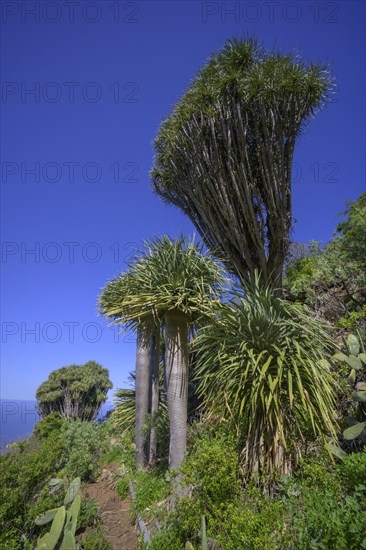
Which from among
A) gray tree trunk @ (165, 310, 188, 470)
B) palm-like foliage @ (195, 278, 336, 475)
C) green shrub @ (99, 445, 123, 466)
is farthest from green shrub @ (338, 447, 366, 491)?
green shrub @ (99, 445, 123, 466)

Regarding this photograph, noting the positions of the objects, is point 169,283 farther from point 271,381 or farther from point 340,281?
point 340,281

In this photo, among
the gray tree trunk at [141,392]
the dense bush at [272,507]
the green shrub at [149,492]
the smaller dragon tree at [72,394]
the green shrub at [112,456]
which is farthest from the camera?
the smaller dragon tree at [72,394]

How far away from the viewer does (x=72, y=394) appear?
18359 millimetres

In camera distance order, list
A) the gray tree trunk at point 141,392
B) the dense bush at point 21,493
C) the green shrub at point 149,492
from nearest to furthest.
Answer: the dense bush at point 21,493 → the green shrub at point 149,492 → the gray tree trunk at point 141,392

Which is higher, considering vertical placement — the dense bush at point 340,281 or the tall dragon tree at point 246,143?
the tall dragon tree at point 246,143

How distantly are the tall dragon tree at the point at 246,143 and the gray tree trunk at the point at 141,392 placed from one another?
2790mm

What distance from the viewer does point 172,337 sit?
5.37 m

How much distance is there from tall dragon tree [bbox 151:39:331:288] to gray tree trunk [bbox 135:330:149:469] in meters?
2.79

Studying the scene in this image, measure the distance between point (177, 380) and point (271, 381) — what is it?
5.96ft

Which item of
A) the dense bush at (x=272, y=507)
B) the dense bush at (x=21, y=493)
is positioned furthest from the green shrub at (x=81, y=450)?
the dense bush at (x=272, y=507)

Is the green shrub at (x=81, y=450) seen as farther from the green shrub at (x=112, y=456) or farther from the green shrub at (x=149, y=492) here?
the green shrub at (x=149, y=492)

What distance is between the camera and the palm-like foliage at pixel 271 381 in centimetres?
383

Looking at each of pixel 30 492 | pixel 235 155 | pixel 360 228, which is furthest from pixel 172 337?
pixel 360 228

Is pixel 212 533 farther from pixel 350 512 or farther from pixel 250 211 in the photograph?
pixel 250 211
